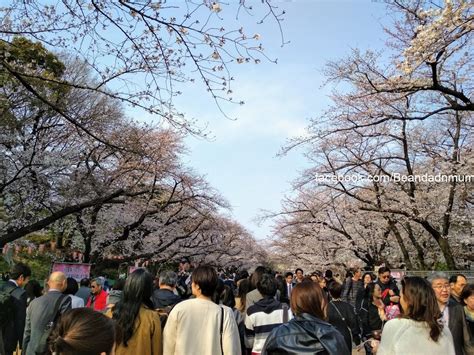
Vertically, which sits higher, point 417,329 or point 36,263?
point 36,263

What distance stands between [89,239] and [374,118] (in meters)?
12.5

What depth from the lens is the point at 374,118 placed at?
37.0ft

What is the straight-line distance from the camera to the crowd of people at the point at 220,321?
1931 millimetres

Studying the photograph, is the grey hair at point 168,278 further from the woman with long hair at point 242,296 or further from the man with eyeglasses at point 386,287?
the man with eyeglasses at point 386,287

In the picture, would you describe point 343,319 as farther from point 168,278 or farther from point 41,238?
point 41,238

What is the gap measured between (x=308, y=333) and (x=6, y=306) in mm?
3983

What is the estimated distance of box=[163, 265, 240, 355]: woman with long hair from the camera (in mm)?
2783

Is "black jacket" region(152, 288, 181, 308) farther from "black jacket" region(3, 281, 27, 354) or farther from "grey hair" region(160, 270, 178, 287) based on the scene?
"black jacket" region(3, 281, 27, 354)

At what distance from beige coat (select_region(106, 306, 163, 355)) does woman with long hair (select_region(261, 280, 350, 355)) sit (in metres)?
1.04

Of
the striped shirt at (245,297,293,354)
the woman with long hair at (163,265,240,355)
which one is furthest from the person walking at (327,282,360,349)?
the woman with long hair at (163,265,240,355)

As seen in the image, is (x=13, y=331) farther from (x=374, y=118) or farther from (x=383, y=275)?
(x=374, y=118)

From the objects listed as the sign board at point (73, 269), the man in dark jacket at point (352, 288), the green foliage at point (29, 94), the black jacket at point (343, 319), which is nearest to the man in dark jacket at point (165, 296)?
the black jacket at point (343, 319)

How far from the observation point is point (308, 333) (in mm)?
2158

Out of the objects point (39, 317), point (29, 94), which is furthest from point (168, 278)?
point (29, 94)
